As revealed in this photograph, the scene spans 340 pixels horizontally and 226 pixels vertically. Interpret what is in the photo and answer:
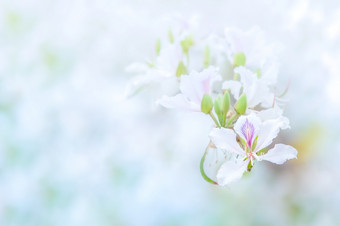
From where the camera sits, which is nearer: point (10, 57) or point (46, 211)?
point (46, 211)

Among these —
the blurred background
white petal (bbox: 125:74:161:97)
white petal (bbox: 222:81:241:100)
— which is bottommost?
the blurred background

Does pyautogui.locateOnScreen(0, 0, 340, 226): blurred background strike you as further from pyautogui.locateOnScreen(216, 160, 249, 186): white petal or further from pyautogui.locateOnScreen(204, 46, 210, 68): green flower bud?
pyautogui.locateOnScreen(216, 160, 249, 186): white petal

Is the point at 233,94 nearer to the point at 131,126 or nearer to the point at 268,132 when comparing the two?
the point at 268,132

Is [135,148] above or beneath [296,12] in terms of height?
beneath

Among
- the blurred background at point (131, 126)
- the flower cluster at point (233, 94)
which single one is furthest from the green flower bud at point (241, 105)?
the blurred background at point (131, 126)

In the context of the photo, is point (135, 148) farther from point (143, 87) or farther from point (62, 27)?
point (62, 27)

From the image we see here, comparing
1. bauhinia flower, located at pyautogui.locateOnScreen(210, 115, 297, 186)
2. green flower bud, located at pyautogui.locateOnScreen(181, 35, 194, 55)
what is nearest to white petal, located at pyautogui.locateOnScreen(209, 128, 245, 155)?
bauhinia flower, located at pyautogui.locateOnScreen(210, 115, 297, 186)

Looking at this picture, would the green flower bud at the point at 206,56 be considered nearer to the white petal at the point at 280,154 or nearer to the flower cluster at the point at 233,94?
the flower cluster at the point at 233,94

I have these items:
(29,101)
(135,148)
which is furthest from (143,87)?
(29,101)

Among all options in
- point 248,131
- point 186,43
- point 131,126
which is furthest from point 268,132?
point 131,126
